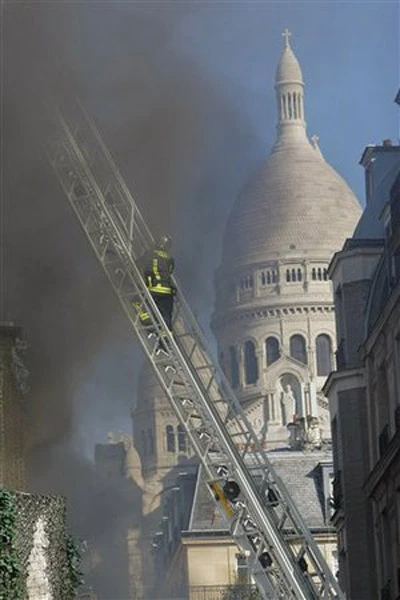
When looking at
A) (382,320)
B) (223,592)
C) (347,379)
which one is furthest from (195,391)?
(223,592)

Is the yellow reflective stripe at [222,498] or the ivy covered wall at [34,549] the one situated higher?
the yellow reflective stripe at [222,498]

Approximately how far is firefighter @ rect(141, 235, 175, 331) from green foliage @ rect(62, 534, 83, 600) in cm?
1009

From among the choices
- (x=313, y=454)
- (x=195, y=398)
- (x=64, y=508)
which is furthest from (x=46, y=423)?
(x=313, y=454)

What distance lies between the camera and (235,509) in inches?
1346

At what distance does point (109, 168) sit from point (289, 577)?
19.5 feet

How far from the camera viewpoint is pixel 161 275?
34.0m

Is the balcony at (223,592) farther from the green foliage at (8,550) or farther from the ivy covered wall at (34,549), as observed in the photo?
the green foliage at (8,550)

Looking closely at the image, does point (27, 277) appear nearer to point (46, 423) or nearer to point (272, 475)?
point (46, 423)

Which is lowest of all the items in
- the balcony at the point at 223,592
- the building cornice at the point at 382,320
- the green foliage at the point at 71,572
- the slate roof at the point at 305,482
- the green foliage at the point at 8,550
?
the green foliage at the point at 8,550

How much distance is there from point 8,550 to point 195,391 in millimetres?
12884

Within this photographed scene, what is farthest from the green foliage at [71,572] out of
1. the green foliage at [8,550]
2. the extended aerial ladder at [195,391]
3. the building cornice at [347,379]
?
the building cornice at [347,379]

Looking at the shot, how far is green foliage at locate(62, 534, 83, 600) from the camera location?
23203 millimetres

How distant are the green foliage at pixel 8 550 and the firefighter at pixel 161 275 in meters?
12.9

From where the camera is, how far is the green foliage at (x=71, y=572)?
76.1 feet
